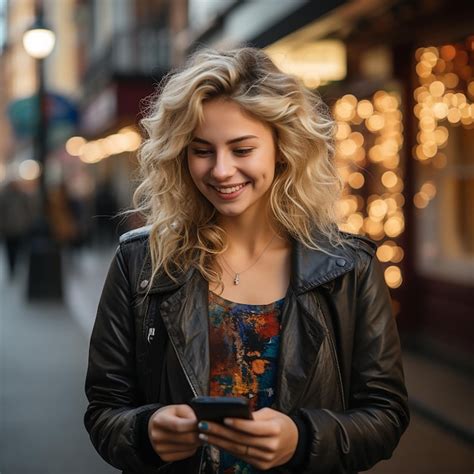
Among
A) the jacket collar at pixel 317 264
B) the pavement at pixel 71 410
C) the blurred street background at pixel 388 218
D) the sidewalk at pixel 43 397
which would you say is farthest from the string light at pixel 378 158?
the jacket collar at pixel 317 264

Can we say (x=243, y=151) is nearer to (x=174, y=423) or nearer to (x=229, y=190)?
(x=229, y=190)

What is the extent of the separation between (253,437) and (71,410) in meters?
5.36

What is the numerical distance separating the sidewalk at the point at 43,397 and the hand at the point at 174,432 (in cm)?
360

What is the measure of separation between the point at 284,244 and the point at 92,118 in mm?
26652

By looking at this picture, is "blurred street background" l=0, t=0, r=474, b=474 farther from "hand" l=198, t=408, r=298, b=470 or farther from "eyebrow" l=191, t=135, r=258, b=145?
"hand" l=198, t=408, r=298, b=470

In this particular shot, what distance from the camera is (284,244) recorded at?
2.56m

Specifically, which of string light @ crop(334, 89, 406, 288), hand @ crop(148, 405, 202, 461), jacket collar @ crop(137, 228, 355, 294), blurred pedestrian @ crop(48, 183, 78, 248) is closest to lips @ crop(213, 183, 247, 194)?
jacket collar @ crop(137, 228, 355, 294)

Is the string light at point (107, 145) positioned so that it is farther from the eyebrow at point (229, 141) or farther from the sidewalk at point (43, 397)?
Result: the eyebrow at point (229, 141)

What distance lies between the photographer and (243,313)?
2.37m

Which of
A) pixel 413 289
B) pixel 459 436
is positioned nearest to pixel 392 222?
pixel 413 289

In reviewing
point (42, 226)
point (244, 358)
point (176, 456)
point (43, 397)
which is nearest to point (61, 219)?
point (42, 226)

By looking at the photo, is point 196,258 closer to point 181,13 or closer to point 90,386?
point 90,386

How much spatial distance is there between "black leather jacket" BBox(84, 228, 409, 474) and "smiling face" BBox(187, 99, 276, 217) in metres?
0.20

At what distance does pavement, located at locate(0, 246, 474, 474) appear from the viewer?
228 inches
